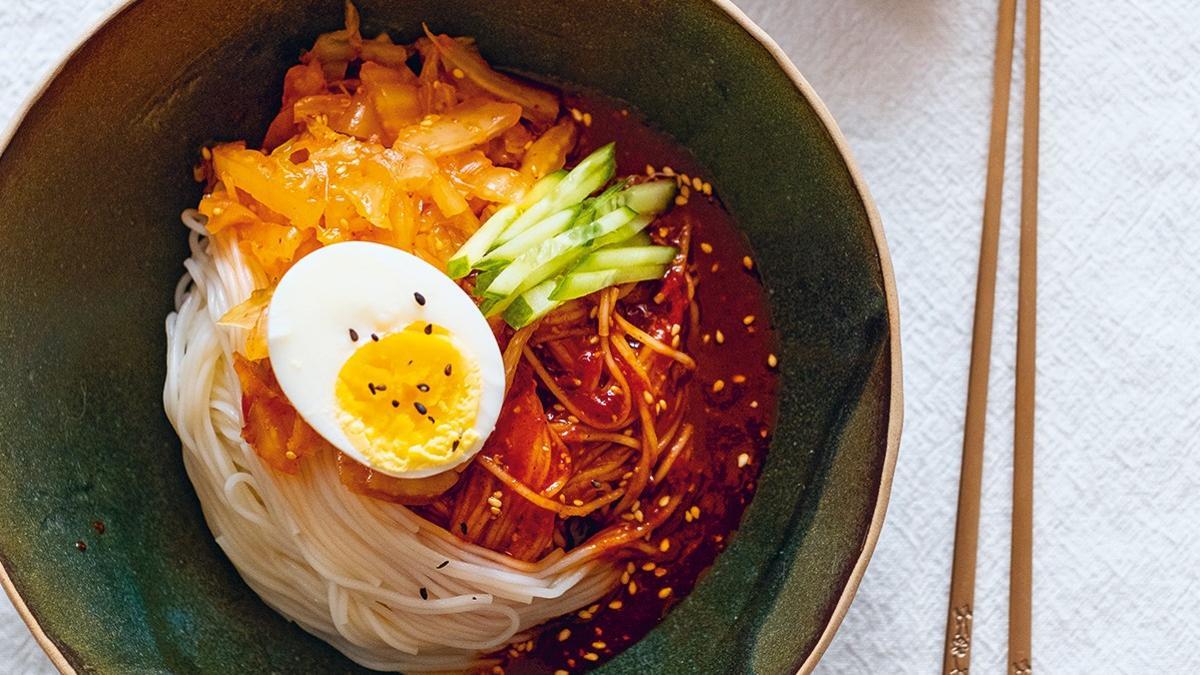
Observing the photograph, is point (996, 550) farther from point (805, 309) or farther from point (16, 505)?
point (16, 505)

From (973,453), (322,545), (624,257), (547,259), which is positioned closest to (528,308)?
(547,259)

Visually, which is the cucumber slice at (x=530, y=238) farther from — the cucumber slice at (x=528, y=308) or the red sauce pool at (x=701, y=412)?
the red sauce pool at (x=701, y=412)

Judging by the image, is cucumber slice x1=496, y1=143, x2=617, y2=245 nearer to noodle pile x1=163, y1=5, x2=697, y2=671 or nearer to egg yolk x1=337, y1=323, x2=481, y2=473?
noodle pile x1=163, y1=5, x2=697, y2=671

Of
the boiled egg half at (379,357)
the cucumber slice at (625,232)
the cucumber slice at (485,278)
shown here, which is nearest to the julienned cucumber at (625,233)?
the cucumber slice at (625,232)

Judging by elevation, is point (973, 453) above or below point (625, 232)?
below

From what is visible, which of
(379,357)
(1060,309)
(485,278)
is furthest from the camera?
(1060,309)

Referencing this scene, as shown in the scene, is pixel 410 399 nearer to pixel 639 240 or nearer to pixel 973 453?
pixel 639 240
